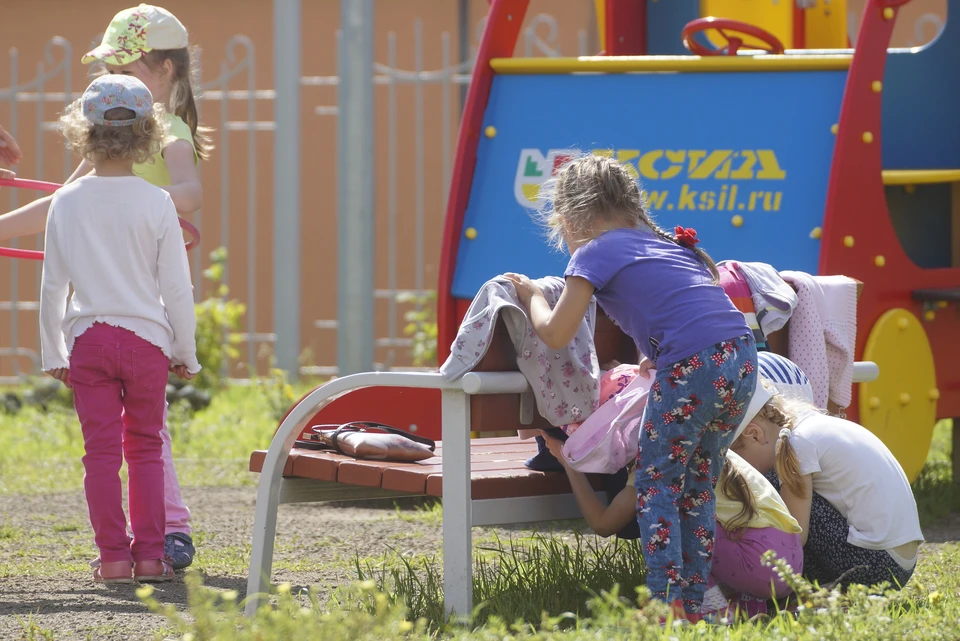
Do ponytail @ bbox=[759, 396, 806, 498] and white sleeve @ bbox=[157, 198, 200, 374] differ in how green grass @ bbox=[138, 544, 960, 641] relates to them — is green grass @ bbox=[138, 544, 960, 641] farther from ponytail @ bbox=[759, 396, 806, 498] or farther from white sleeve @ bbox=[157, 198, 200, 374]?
white sleeve @ bbox=[157, 198, 200, 374]

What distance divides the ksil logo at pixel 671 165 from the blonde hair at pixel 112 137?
1.43 m

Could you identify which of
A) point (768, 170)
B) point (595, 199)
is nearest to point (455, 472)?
point (595, 199)

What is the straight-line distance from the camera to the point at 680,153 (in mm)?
4871

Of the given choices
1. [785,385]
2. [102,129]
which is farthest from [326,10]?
[785,385]

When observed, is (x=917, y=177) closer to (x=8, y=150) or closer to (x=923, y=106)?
(x=923, y=106)

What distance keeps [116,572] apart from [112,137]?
116cm

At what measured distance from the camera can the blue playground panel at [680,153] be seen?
4.61 meters

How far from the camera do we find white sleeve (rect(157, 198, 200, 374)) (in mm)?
3740

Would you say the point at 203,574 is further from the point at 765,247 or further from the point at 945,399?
the point at 945,399

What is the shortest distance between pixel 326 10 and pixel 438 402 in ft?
18.8

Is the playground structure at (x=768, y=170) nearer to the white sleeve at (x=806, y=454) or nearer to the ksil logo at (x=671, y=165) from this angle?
the ksil logo at (x=671, y=165)

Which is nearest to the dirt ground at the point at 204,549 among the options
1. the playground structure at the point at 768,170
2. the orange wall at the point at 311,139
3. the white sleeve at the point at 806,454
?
the playground structure at the point at 768,170

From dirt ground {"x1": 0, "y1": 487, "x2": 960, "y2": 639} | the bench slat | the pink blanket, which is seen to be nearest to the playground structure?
dirt ground {"x1": 0, "y1": 487, "x2": 960, "y2": 639}

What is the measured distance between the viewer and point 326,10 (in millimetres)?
9945
